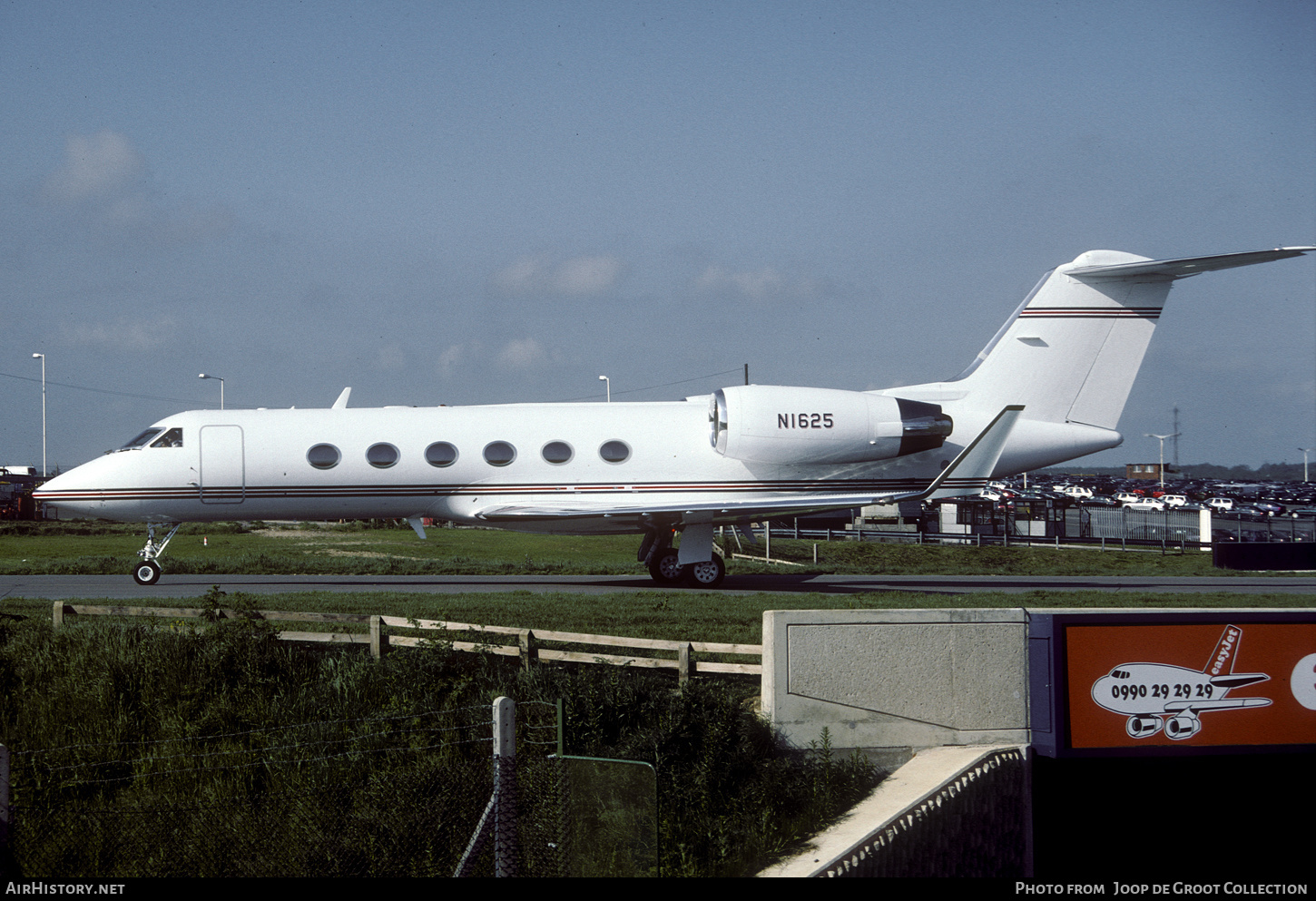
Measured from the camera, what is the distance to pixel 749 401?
21125 mm

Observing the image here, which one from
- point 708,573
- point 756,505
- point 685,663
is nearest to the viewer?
point 685,663

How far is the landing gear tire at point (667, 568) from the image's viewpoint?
22594 millimetres

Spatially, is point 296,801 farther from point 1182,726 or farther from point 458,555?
point 458,555

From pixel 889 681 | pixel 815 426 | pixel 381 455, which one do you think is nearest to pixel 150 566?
pixel 381 455


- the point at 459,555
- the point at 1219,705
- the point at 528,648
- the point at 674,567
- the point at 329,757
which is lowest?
the point at 329,757

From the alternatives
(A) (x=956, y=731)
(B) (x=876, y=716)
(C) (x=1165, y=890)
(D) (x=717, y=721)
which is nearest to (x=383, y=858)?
(D) (x=717, y=721)

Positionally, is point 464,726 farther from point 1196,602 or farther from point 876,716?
point 1196,602

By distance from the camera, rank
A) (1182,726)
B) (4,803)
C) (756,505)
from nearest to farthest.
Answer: (4,803) < (1182,726) < (756,505)

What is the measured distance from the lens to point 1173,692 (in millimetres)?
10820

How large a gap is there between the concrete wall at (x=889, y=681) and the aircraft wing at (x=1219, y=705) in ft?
4.86

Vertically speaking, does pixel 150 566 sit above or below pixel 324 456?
below

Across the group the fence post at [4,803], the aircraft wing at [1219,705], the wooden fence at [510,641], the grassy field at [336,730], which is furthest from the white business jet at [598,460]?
the fence post at [4,803]

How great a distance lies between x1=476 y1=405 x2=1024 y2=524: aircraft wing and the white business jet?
0.05 meters

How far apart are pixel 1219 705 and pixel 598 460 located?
1311 centimetres
